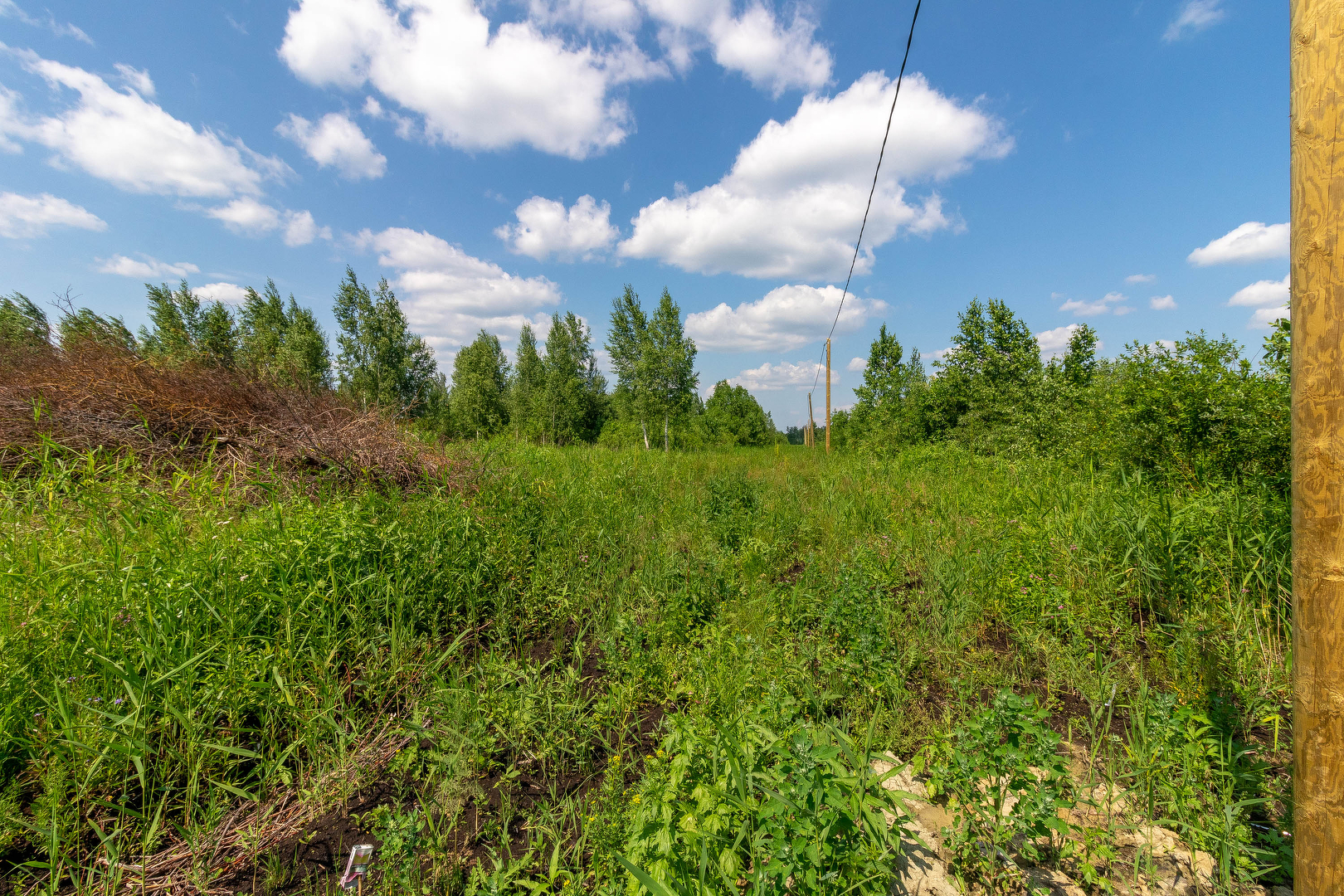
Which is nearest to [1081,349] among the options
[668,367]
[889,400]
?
[889,400]

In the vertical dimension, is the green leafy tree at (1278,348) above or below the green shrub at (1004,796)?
above

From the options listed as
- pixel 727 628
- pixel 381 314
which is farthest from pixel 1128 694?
pixel 381 314

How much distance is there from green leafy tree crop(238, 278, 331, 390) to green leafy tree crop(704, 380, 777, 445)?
18896 mm

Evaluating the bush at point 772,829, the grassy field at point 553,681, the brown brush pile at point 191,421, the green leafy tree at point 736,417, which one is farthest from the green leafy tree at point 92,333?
the green leafy tree at point 736,417

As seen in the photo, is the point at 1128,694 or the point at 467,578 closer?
the point at 1128,694

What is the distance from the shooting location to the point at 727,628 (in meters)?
3.22

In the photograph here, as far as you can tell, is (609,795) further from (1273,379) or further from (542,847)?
(1273,379)

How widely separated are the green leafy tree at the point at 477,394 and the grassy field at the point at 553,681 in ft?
58.5

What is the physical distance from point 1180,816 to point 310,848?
3.42 m

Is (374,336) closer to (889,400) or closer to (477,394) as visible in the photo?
(477,394)

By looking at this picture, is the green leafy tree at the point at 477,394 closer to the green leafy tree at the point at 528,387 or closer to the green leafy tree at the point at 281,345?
the green leafy tree at the point at 528,387

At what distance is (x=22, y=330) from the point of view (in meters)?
6.96

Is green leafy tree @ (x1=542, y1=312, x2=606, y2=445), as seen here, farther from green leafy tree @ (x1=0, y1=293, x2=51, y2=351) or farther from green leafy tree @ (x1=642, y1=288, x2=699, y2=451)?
green leafy tree @ (x1=0, y1=293, x2=51, y2=351)

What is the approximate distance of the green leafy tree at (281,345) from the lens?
6.07 meters
